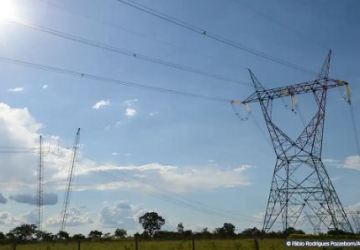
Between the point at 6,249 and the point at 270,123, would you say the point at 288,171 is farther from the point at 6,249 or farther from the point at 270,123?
the point at 6,249

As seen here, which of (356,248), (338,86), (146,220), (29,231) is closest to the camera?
(356,248)

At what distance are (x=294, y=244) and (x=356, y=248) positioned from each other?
560 centimetres

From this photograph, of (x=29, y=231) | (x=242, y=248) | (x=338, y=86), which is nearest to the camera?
(x=242, y=248)

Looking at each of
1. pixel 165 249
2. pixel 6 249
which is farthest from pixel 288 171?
pixel 6 249

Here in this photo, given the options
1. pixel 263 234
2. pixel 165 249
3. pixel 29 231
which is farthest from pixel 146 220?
pixel 165 249

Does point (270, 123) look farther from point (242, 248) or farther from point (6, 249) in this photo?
point (6, 249)

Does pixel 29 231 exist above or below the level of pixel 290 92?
below

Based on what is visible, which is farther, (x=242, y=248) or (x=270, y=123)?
(x=270, y=123)

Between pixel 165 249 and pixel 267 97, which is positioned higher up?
pixel 267 97

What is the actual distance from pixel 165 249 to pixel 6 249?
48.0ft

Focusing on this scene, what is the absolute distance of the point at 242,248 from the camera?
4834 cm

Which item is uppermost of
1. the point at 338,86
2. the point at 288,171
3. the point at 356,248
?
the point at 338,86

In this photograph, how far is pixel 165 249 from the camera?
4916cm

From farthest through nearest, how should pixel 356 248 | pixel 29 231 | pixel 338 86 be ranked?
pixel 29 231, pixel 338 86, pixel 356 248
